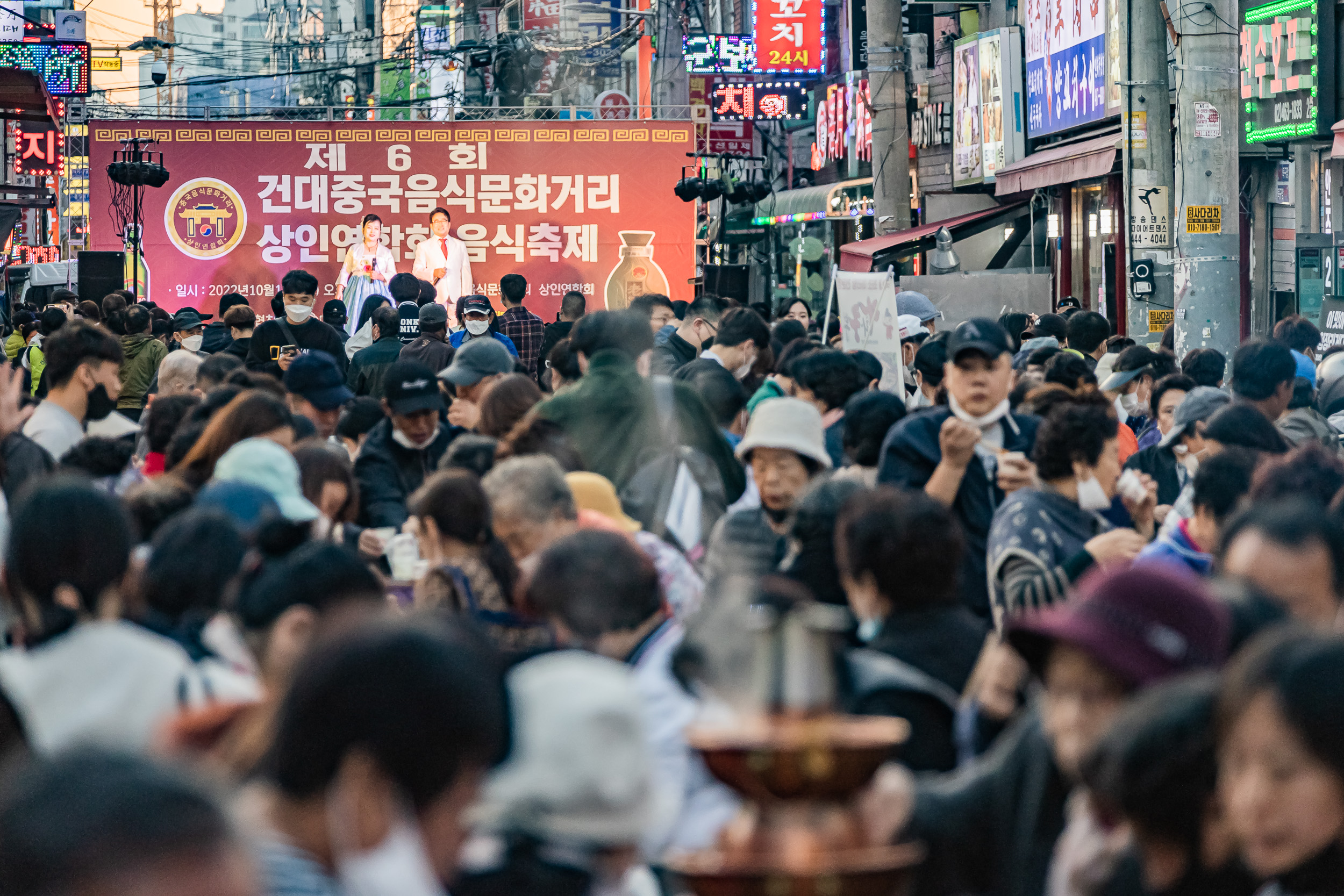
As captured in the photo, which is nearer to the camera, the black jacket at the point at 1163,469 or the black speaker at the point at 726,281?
the black jacket at the point at 1163,469

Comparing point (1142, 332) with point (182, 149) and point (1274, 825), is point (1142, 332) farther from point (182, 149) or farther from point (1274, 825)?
point (182, 149)

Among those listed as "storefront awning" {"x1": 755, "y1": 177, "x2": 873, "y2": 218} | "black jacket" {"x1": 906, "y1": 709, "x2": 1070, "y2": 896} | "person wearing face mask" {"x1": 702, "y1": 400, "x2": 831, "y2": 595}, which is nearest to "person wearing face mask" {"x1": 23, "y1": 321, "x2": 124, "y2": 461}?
"person wearing face mask" {"x1": 702, "y1": 400, "x2": 831, "y2": 595}

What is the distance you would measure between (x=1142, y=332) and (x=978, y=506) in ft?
22.4

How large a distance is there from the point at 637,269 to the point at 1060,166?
6254 millimetres

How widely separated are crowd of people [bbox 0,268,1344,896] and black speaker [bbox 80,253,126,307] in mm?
14669

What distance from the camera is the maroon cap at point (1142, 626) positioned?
2309 mm

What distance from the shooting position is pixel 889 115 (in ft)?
65.0

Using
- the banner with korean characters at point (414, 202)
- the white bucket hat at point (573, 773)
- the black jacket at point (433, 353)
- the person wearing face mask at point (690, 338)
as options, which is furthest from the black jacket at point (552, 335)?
the banner with korean characters at point (414, 202)

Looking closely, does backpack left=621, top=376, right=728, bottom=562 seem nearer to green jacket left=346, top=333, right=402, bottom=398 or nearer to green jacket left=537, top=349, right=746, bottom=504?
green jacket left=537, top=349, right=746, bottom=504

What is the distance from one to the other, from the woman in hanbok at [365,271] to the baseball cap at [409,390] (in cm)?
1224

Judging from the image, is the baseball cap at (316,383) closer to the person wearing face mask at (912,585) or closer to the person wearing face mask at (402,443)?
the person wearing face mask at (402,443)

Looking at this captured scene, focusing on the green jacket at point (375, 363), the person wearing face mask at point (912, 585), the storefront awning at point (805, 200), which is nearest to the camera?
the person wearing face mask at point (912, 585)

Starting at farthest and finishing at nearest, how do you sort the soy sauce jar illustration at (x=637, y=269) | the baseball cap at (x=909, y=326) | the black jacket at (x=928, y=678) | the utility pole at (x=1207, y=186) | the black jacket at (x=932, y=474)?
the soy sauce jar illustration at (x=637, y=269) < the baseball cap at (x=909, y=326) < the utility pole at (x=1207, y=186) < the black jacket at (x=932, y=474) < the black jacket at (x=928, y=678)

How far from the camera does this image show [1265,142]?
15391 millimetres
